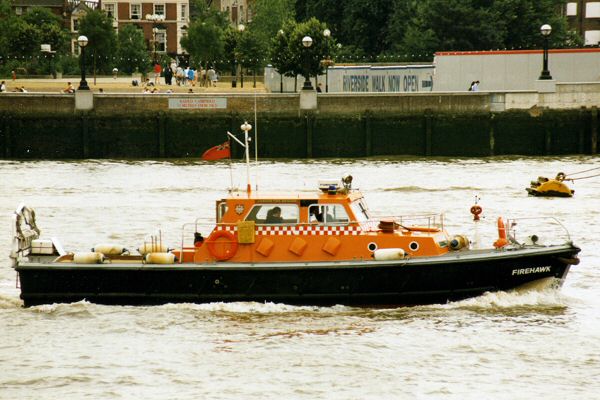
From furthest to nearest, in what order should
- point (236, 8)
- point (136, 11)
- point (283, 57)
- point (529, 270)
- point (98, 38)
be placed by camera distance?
point (236, 8)
point (136, 11)
point (98, 38)
point (283, 57)
point (529, 270)

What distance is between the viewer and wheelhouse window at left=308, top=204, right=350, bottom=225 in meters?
22.2

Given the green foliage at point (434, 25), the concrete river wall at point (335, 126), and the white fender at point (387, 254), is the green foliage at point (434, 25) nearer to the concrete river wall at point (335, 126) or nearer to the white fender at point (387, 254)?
the concrete river wall at point (335, 126)

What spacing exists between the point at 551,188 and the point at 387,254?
19.0 m

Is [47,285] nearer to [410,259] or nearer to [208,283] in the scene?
[208,283]

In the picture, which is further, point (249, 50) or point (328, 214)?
point (249, 50)

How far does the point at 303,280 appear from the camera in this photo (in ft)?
72.4

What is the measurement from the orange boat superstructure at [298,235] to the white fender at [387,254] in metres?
0.27

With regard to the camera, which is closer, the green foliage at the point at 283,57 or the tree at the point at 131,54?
the green foliage at the point at 283,57

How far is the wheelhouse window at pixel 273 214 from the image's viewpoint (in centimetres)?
2225

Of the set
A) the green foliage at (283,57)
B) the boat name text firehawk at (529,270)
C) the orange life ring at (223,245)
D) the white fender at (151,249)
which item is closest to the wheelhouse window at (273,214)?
the orange life ring at (223,245)

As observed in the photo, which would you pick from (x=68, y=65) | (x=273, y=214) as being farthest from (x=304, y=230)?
(x=68, y=65)

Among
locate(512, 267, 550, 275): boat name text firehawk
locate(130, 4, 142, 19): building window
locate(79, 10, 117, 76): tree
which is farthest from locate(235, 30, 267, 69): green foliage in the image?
locate(512, 267, 550, 275): boat name text firehawk

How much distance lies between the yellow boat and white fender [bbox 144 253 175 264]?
64.8 feet

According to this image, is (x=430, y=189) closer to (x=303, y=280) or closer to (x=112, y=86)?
(x=303, y=280)
